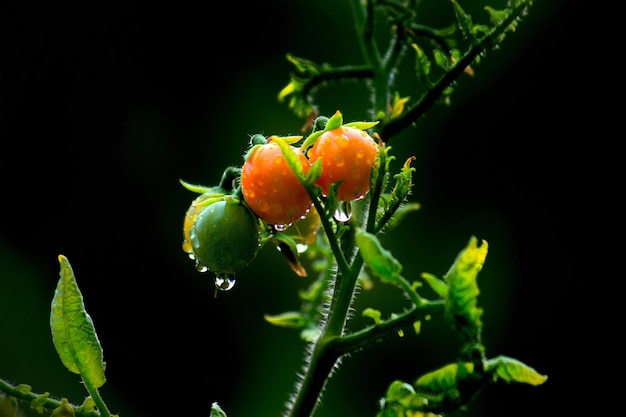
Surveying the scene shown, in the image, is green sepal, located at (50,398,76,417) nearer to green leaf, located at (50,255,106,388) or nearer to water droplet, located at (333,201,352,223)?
green leaf, located at (50,255,106,388)

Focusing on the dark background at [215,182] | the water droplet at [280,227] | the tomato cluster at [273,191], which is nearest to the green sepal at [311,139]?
the tomato cluster at [273,191]

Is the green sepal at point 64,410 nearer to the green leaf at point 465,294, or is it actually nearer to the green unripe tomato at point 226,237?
the green unripe tomato at point 226,237

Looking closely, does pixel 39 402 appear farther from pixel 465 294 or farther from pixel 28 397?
pixel 465 294

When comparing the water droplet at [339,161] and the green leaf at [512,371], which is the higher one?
the water droplet at [339,161]

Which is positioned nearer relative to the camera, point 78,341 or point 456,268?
point 456,268

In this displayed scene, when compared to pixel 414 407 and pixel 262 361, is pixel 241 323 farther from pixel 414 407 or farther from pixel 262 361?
pixel 414 407

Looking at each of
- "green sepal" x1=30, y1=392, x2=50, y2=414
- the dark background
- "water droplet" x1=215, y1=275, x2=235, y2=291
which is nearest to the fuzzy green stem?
"green sepal" x1=30, y1=392, x2=50, y2=414

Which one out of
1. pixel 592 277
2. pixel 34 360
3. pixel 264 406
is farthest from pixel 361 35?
pixel 592 277

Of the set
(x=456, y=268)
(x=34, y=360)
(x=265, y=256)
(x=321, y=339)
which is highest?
(x=456, y=268)
